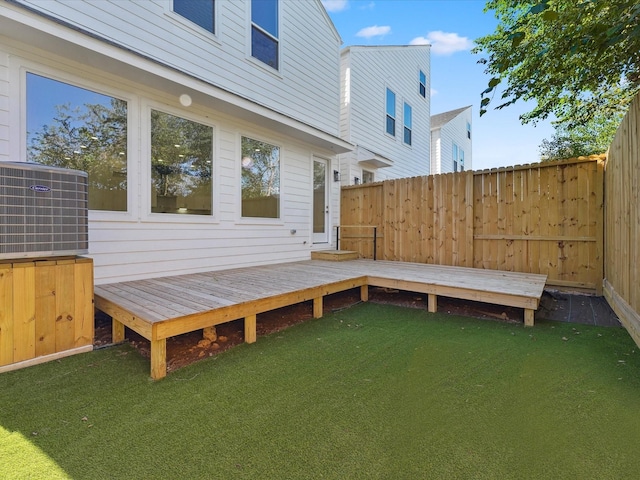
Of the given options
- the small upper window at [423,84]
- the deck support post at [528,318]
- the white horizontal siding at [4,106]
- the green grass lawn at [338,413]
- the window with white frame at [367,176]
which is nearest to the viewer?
the green grass lawn at [338,413]

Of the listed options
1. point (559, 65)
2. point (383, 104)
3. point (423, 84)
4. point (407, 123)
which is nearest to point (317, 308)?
point (559, 65)

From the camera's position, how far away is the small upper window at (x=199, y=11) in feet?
15.1

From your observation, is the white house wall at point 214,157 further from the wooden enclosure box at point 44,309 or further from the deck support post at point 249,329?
the deck support post at point 249,329

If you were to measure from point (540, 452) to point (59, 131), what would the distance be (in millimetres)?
4898

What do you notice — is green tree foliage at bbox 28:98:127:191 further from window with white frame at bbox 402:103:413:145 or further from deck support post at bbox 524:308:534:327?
window with white frame at bbox 402:103:413:145

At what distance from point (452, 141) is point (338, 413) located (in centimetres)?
1736

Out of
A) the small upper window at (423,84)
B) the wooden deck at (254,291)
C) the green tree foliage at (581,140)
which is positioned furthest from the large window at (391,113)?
the green tree foliage at (581,140)

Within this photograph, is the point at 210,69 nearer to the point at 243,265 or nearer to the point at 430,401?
the point at 243,265

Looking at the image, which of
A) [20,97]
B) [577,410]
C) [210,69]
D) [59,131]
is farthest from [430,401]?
[210,69]

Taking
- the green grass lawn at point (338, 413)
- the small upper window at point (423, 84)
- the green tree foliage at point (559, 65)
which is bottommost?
the green grass lawn at point (338, 413)

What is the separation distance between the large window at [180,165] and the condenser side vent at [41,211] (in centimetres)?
151

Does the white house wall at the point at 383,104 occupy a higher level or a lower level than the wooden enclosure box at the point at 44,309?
higher

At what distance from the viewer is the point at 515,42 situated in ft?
5.18

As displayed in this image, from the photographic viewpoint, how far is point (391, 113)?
1030 centimetres
